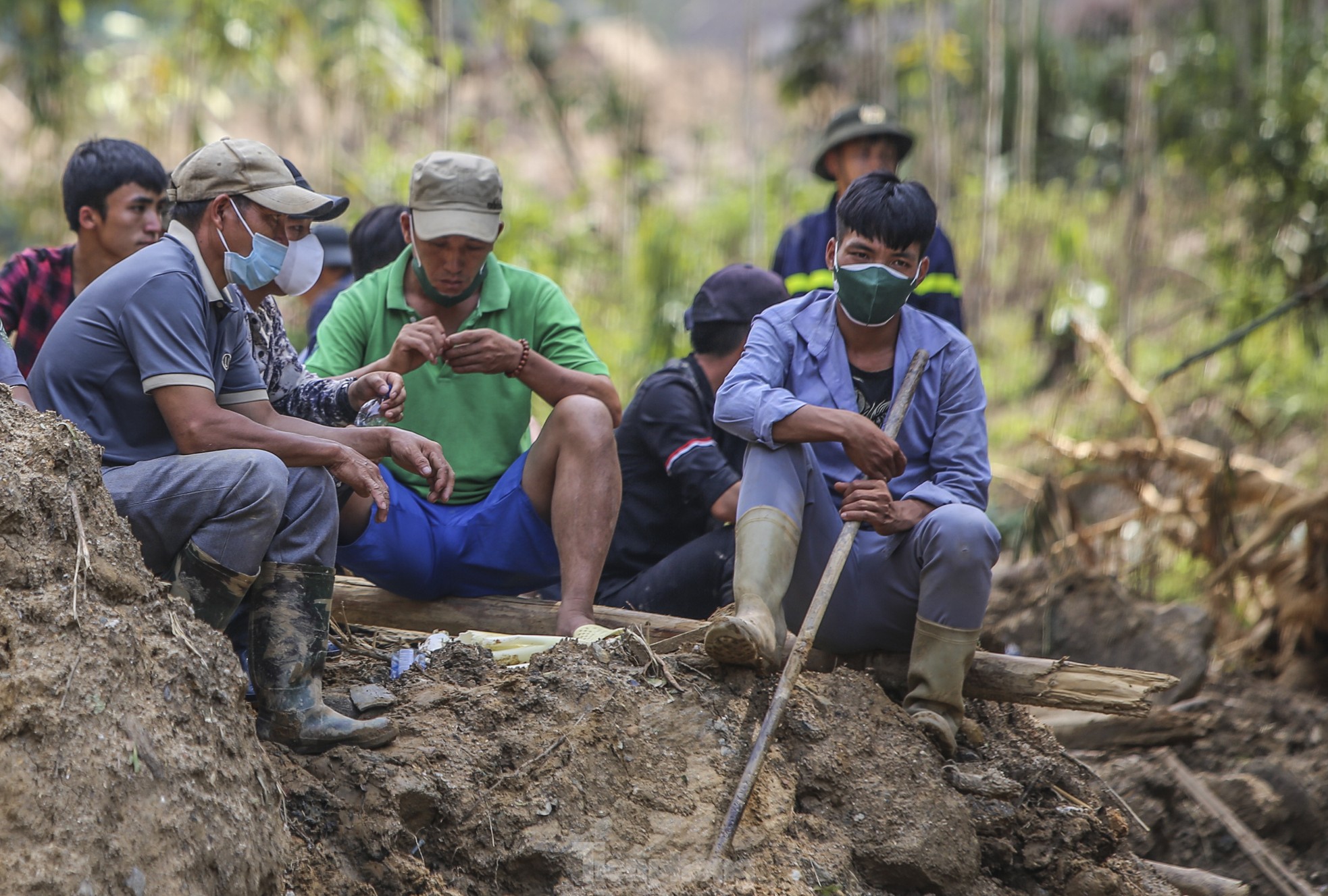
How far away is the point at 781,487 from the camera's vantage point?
321 cm

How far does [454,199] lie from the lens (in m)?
3.78

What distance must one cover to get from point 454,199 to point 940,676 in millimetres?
2021

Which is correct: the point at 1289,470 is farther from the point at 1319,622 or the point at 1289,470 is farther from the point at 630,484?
the point at 630,484

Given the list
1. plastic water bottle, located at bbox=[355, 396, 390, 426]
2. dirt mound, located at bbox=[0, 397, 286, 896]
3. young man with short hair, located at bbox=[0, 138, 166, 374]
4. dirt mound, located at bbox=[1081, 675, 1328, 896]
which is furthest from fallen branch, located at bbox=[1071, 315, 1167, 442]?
dirt mound, located at bbox=[0, 397, 286, 896]

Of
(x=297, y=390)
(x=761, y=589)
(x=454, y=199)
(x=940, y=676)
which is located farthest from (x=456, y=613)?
(x=940, y=676)

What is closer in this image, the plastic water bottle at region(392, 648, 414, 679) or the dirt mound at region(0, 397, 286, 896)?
the dirt mound at region(0, 397, 286, 896)

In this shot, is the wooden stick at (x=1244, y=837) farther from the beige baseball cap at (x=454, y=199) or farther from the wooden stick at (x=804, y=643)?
the beige baseball cap at (x=454, y=199)

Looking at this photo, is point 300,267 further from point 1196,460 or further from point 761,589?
point 1196,460

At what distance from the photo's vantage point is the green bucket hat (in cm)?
498

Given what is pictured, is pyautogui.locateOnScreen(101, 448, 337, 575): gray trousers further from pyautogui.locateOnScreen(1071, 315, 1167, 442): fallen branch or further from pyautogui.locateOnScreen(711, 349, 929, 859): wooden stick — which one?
pyautogui.locateOnScreen(1071, 315, 1167, 442): fallen branch

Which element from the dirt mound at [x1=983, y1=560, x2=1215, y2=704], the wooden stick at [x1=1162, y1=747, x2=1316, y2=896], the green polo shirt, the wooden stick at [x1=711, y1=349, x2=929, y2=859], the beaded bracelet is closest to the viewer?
Answer: the wooden stick at [x1=711, y1=349, x2=929, y2=859]

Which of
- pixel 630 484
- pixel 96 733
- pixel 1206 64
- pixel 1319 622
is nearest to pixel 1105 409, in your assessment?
pixel 1319 622

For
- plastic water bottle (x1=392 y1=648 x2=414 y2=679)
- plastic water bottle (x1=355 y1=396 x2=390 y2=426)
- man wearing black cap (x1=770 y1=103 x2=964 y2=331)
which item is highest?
man wearing black cap (x1=770 y1=103 x2=964 y2=331)

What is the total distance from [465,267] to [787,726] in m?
1.77
